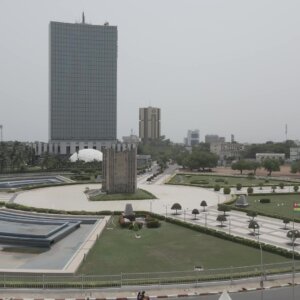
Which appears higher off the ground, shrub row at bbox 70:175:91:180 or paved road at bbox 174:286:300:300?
shrub row at bbox 70:175:91:180

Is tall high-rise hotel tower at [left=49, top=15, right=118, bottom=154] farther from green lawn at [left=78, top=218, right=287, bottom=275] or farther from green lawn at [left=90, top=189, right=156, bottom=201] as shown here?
green lawn at [left=78, top=218, right=287, bottom=275]

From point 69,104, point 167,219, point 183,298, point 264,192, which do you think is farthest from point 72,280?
point 69,104

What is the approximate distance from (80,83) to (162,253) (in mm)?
109868

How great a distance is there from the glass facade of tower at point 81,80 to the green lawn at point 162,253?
101774mm

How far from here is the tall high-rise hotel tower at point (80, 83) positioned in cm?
12812

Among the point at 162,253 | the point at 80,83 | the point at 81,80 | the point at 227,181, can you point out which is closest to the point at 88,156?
the point at 80,83

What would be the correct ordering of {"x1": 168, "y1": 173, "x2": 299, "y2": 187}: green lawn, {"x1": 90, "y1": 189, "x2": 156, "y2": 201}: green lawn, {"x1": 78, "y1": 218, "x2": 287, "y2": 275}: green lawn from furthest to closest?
{"x1": 168, "y1": 173, "x2": 299, "y2": 187}: green lawn → {"x1": 90, "y1": 189, "x2": 156, "y2": 201}: green lawn → {"x1": 78, "y1": 218, "x2": 287, "y2": 275}: green lawn

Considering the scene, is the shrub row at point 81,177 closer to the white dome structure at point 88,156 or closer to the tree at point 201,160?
the white dome structure at point 88,156

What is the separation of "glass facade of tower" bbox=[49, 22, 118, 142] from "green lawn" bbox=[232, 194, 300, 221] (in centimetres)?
8500

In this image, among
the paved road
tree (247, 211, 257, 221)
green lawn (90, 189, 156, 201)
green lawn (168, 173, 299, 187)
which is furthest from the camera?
green lawn (168, 173, 299, 187)

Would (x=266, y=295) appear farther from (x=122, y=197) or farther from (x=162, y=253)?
(x=122, y=197)

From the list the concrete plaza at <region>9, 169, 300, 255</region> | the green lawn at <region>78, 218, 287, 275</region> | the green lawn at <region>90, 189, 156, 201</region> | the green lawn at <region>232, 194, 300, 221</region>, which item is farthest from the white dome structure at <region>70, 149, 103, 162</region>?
the green lawn at <region>78, 218, 287, 275</region>

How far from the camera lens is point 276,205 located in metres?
46.7

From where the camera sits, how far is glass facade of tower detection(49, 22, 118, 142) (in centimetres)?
12812
